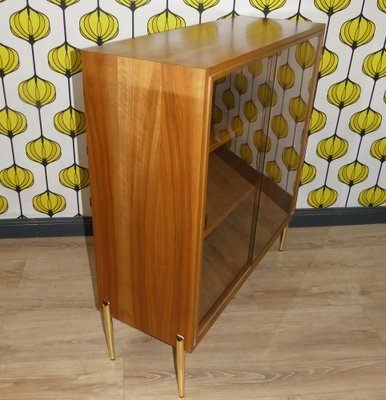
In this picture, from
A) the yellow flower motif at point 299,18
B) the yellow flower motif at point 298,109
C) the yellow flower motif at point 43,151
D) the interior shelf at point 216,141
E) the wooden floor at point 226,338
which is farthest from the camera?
the yellow flower motif at point 43,151

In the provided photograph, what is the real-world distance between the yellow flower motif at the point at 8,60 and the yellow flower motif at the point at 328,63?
1441 millimetres

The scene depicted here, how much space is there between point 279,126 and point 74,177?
112cm

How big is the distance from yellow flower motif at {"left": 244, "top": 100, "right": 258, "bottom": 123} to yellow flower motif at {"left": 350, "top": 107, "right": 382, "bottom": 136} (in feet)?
3.40

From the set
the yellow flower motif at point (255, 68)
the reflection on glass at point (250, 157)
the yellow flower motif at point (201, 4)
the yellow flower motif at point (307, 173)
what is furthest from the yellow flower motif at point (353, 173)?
the yellow flower motif at point (255, 68)

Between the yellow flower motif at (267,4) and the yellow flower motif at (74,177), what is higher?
the yellow flower motif at (267,4)

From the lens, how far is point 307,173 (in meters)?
2.62

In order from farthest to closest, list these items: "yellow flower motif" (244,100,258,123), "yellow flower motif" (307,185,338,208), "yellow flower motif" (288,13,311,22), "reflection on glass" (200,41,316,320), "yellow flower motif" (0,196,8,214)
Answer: "yellow flower motif" (307,185,338,208), "yellow flower motif" (0,196,8,214), "yellow flower motif" (288,13,311,22), "yellow flower motif" (244,100,258,123), "reflection on glass" (200,41,316,320)

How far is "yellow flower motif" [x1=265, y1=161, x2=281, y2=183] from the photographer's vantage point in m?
1.92

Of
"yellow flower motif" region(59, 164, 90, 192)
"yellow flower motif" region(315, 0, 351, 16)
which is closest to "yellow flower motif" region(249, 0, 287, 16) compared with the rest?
"yellow flower motif" region(315, 0, 351, 16)

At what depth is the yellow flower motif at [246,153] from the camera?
1.65 m

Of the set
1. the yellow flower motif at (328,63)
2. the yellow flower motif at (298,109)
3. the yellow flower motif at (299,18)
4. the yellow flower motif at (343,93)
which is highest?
the yellow flower motif at (299,18)

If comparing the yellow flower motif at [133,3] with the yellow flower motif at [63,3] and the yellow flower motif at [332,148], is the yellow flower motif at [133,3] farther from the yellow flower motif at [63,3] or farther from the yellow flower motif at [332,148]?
the yellow flower motif at [332,148]

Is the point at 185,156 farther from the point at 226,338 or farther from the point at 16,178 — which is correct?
the point at 16,178

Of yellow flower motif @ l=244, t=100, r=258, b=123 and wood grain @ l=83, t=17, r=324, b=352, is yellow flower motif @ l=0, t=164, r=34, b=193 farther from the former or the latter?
yellow flower motif @ l=244, t=100, r=258, b=123
